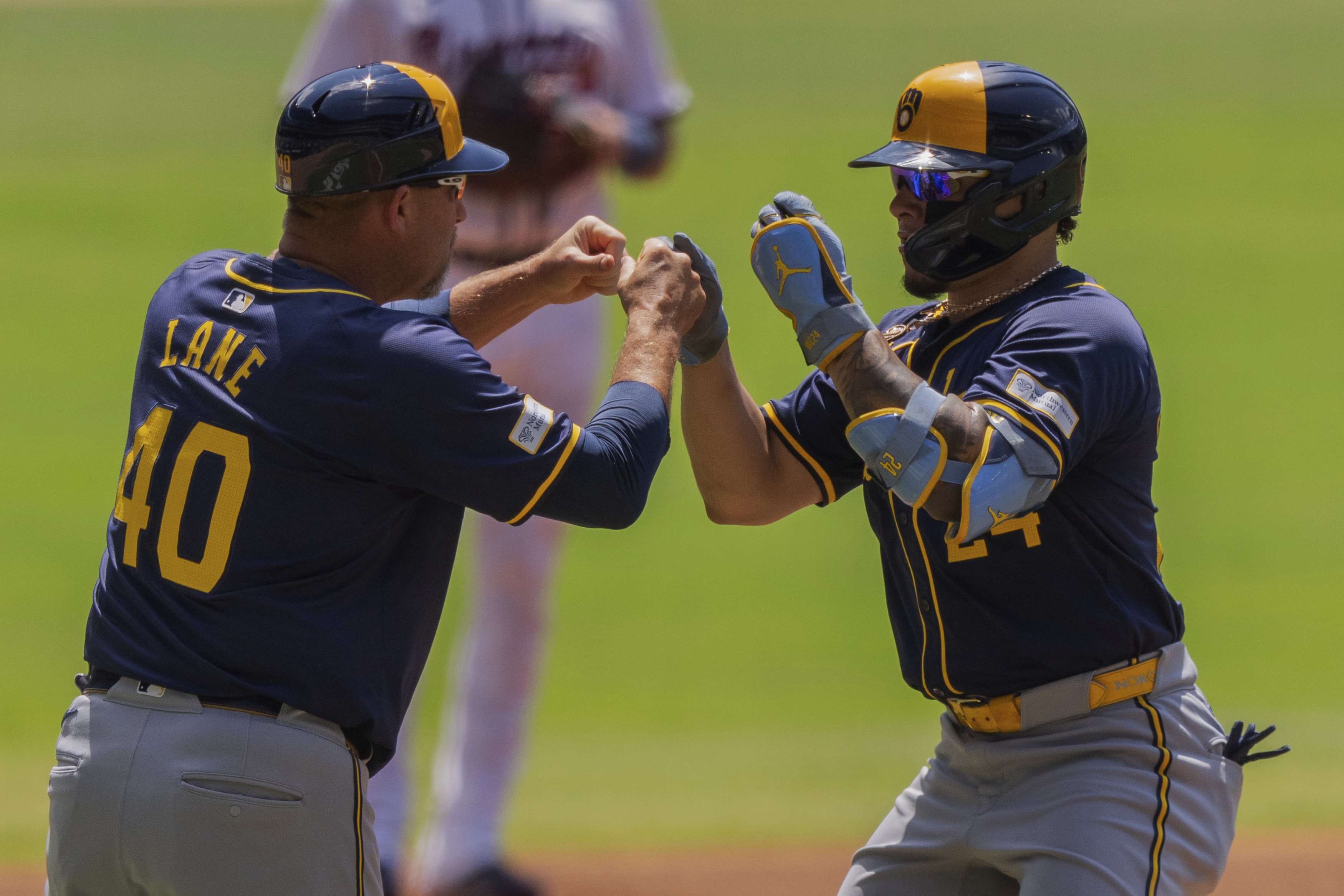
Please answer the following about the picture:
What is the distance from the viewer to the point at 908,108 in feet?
9.95

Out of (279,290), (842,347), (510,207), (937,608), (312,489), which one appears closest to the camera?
(312,489)

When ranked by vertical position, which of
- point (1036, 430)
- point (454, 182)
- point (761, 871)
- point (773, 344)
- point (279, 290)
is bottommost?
point (761, 871)

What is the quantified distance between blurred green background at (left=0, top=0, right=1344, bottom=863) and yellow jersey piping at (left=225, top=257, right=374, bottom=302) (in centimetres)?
304

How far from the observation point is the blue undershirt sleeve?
2.58 m

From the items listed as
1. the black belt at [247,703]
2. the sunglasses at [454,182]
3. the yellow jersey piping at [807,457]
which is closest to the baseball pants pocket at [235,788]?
the black belt at [247,703]

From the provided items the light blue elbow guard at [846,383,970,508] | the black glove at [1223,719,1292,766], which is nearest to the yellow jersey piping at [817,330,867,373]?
the light blue elbow guard at [846,383,970,508]

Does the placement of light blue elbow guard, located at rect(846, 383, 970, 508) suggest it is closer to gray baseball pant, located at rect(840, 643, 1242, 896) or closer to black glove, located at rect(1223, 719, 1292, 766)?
gray baseball pant, located at rect(840, 643, 1242, 896)

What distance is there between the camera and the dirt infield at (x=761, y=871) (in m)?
4.81

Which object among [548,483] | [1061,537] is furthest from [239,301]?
[1061,537]

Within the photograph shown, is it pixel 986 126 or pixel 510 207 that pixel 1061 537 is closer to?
pixel 986 126

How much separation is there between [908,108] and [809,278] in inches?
17.9

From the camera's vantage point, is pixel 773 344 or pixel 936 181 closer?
pixel 936 181

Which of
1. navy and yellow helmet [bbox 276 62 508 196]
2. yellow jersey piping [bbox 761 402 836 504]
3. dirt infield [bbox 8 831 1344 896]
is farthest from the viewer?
dirt infield [bbox 8 831 1344 896]

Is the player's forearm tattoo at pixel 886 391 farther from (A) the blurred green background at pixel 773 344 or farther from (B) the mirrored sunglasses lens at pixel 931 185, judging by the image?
(A) the blurred green background at pixel 773 344
